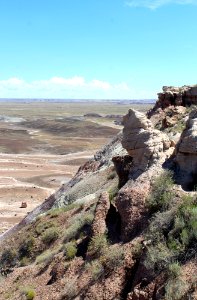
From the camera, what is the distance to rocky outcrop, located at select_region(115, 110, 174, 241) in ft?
45.6

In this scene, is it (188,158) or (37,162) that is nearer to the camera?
(188,158)

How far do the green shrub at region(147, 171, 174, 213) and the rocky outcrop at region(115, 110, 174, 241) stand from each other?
0.23m

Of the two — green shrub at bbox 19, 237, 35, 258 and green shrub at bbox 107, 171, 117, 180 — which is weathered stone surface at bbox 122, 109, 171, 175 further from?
green shrub at bbox 107, 171, 117, 180

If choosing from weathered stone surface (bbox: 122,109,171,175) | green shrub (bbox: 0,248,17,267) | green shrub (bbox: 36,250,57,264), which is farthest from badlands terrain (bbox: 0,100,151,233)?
weathered stone surface (bbox: 122,109,171,175)

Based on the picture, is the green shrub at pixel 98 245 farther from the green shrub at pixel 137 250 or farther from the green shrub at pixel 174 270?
the green shrub at pixel 174 270

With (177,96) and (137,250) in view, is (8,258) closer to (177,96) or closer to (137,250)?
(137,250)

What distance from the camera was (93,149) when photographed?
89.2 meters

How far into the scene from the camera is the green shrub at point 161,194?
13616 mm

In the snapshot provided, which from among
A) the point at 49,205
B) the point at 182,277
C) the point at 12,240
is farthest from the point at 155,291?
the point at 49,205

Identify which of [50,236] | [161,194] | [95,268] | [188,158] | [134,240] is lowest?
[50,236]

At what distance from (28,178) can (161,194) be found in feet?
153

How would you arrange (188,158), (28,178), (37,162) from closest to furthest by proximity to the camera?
(188,158) < (28,178) < (37,162)

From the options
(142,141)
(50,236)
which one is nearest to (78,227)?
(50,236)

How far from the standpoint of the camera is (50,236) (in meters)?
19.3
